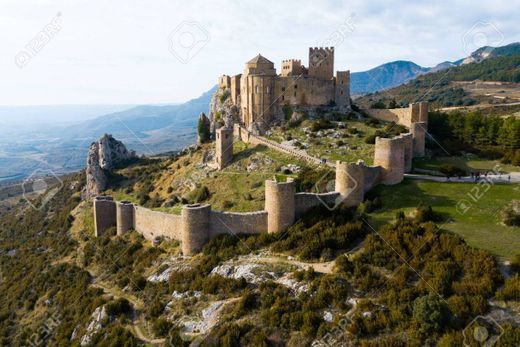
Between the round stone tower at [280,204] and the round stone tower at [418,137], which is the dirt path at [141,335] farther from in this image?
the round stone tower at [418,137]

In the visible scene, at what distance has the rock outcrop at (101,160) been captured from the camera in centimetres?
4434

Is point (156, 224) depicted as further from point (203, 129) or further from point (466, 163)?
point (466, 163)

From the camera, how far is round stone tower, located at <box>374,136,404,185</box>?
2489 centimetres

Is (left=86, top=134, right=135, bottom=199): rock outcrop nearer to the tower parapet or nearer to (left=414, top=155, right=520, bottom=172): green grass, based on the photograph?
the tower parapet

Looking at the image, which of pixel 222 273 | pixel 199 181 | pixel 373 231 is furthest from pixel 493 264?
pixel 199 181

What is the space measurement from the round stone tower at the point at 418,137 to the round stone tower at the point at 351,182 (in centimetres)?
1076

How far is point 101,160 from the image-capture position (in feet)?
158

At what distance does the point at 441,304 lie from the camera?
47.4 ft

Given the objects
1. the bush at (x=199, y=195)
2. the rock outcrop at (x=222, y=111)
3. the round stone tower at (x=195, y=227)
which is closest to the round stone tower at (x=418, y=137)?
the bush at (x=199, y=195)

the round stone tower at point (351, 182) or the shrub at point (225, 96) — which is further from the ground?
the shrub at point (225, 96)

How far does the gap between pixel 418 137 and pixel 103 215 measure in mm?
A: 24706

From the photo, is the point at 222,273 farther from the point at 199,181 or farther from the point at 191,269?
the point at 199,181

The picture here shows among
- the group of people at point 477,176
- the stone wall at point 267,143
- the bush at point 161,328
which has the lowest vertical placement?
the bush at point 161,328

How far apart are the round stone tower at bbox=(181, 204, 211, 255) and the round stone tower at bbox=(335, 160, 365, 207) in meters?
7.51
